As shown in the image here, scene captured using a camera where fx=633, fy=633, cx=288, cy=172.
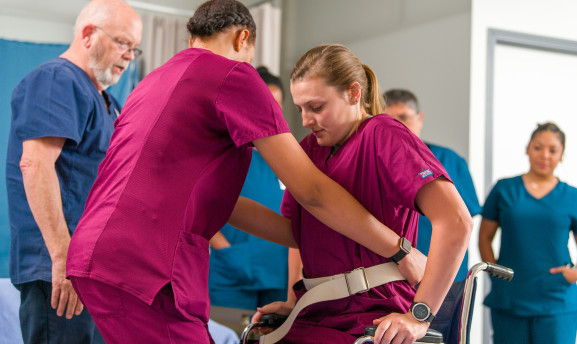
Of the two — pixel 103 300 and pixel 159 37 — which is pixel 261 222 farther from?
pixel 159 37

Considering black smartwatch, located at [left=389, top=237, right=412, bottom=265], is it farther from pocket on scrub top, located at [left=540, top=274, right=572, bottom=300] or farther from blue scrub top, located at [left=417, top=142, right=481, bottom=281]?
pocket on scrub top, located at [left=540, top=274, right=572, bottom=300]

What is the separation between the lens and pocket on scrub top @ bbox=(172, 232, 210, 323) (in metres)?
1.13

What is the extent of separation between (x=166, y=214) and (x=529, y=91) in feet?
10.3

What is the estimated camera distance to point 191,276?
3.81 feet

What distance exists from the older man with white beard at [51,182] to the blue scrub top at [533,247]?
205 centimetres

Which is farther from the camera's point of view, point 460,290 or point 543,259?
point 543,259

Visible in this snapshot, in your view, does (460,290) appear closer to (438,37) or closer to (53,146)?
(53,146)

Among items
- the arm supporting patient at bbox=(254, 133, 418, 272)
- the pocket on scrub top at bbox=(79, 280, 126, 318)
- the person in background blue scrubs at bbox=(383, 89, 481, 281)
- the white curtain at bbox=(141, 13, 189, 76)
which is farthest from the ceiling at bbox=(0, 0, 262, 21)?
the pocket on scrub top at bbox=(79, 280, 126, 318)

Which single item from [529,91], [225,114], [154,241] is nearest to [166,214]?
[154,241]

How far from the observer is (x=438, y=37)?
3.55 meters

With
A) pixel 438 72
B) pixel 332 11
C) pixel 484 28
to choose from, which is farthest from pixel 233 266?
pixel 332 11

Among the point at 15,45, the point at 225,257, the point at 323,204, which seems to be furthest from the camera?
the point at 15,45

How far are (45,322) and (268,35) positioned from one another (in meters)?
2.93

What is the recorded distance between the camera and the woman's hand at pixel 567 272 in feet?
9.67
